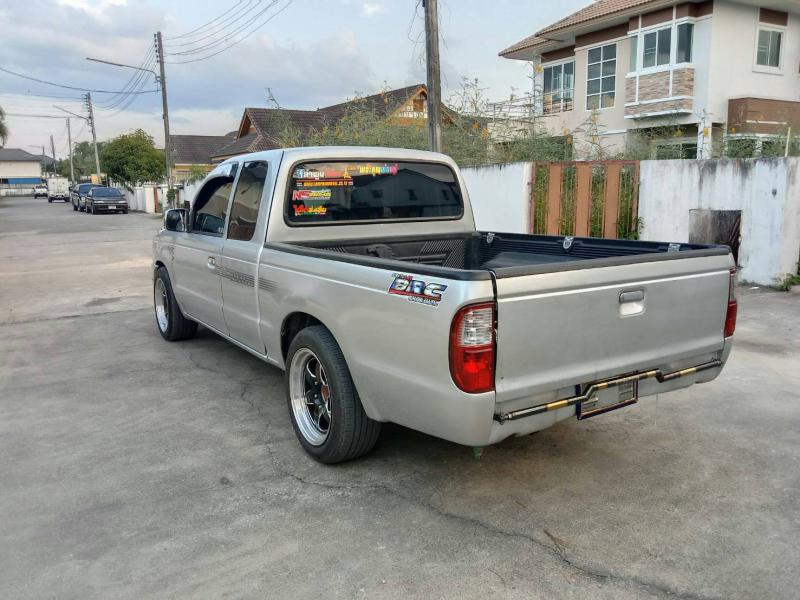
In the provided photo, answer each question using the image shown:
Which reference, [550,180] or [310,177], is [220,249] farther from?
[550,180]

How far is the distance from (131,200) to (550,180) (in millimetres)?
39292

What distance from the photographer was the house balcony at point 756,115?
20.6 meters

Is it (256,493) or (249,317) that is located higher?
(249,317)

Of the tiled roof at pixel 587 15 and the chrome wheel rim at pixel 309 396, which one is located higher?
the tiled roof at pixel 587 15

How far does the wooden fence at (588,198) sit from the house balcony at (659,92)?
40.2 ft

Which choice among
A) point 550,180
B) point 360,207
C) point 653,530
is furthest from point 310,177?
point 550,180

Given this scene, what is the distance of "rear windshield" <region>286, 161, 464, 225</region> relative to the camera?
189 inches

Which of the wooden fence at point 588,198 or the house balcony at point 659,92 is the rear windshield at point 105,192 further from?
the wooden fence at point 588,198

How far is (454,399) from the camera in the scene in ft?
9.87

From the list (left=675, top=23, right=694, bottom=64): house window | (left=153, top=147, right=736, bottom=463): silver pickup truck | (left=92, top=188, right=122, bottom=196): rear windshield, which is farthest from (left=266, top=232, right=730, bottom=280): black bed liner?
(left=92, top=188, right=122, bottom=196): rear windshield

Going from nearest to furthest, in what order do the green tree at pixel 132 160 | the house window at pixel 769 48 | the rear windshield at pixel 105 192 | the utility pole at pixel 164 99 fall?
the house window at pixel 769 48 → the utility pole at pixel 164 99 → the rear windshield at pixel 105 192 → the green tree at pixel 132 160

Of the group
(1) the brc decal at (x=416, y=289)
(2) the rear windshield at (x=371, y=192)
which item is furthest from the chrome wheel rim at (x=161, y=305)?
(1) the brc decal at (x=416, y=289)

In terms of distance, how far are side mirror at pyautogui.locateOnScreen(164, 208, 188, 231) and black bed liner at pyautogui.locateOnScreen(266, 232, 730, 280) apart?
1.96 metres

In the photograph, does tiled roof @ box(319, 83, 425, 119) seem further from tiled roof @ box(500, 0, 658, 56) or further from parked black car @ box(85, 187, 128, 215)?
parked black car @ box(85, 187, 128, 215)
